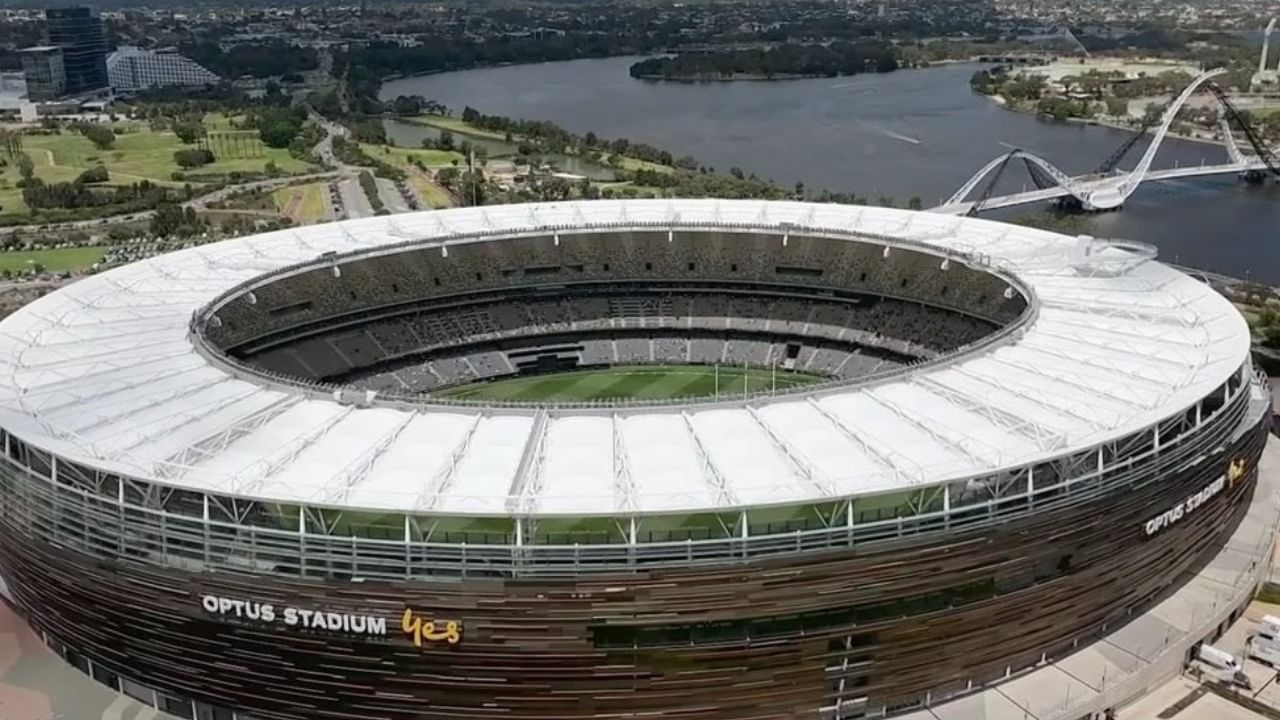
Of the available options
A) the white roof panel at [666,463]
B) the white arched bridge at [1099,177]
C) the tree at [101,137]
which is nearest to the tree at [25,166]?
the tree at [101,137]

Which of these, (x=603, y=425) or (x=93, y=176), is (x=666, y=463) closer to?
(x=603, y=425)

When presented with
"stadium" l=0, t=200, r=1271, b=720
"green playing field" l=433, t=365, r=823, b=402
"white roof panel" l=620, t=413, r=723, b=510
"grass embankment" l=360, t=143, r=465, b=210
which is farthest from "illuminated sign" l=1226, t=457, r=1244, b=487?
"grass embankment" l=360, t=143, r=465, b=210

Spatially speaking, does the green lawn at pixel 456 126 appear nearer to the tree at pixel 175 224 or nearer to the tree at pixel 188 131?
the tree at pixel 188 131

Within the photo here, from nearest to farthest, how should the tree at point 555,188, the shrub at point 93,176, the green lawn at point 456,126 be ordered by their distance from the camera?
the tree at point 555,188 → the shrub at point 93,176 → the green lawn at point 456,126

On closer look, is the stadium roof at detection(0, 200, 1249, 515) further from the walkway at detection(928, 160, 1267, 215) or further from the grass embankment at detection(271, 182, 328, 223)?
the grass embankment at detection(271, 182, 328, 223)

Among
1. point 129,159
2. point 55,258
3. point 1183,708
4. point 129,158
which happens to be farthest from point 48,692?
point 129,158

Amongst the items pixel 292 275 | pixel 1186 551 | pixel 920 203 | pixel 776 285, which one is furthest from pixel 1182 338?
pixel 920 203

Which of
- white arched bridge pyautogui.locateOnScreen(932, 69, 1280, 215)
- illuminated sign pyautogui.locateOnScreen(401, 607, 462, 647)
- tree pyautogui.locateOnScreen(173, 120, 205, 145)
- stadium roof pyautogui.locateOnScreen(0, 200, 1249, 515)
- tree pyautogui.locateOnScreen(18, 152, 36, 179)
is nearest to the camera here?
illuminated sign pyautogui.locateOnScreen(401, 607, 462, 647)
